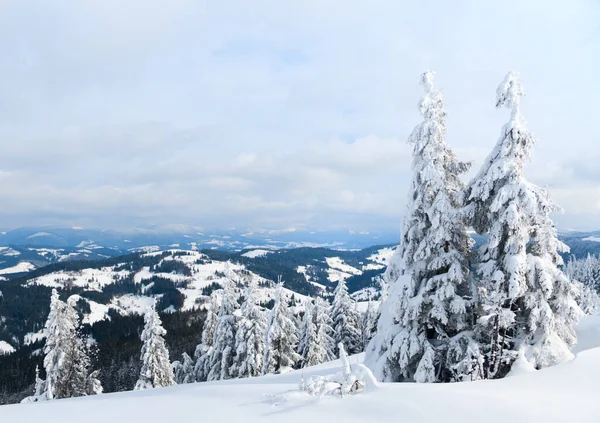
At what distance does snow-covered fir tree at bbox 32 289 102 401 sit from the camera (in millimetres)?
28266

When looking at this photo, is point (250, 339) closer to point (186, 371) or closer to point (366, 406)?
point (186, 371)

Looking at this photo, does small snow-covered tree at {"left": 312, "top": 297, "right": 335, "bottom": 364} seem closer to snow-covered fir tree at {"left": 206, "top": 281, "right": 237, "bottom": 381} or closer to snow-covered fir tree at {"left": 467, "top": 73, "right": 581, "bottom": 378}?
snow-covered fir tree at {"left": 206, "top": 281, "right": 237, "bottom": 381}

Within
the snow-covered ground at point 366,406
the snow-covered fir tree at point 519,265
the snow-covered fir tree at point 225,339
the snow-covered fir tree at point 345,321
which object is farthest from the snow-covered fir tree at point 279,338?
the snow-covered ground at point 366,406

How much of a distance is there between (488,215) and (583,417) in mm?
7883

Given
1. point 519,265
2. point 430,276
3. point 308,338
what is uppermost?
point 519,265

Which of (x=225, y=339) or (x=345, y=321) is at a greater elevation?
(x=225, y=339)

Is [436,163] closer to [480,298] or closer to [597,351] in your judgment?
[480,298]

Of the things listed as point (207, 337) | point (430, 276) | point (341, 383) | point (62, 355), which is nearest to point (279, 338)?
point (207, 337)

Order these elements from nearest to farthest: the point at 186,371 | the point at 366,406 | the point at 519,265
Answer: the point at 366,406, the point at 519,265, the point at 186,371

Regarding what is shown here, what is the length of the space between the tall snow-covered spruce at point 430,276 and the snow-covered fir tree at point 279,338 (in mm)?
16932

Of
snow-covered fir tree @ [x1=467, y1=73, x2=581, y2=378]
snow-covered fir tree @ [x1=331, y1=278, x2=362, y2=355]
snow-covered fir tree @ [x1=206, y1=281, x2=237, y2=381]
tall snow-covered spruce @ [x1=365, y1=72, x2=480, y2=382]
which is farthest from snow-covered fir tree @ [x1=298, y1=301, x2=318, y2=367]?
snow-covered fir tree @ [x1=467, y1=73, x2=581, y2=378]

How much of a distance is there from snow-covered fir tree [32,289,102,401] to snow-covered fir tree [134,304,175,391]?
4.89 meters

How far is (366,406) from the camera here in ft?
17.4

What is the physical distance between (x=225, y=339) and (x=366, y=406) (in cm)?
2935
